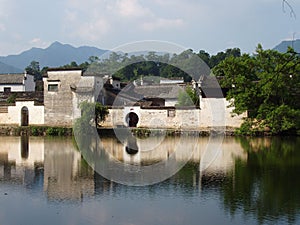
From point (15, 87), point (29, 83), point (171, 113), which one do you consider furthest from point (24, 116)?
point (29, 83)

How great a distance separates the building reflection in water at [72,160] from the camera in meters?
11.8

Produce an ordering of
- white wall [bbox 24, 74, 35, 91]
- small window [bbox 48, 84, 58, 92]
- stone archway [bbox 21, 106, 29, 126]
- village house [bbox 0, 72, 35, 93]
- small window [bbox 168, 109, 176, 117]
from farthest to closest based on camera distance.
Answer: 1. white wall [bbox 24, 74, 35, 91]
2. village house [bbox 0, 72, 35, 93]
3. stone archway [bbox 21, 106, 29, 126]
4. small window [bbox 48, 84, 58, 92]
5. small window [bbox 168, 109, 176, 117]

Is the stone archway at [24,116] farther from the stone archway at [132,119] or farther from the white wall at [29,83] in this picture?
the white wall at [29,83]

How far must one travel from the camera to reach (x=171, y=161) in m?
15.6

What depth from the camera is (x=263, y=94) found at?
75.9 feet

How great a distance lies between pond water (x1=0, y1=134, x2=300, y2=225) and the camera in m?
8.98

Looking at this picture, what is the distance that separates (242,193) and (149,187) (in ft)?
8.34

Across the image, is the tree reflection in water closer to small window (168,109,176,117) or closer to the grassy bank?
small window (168,109,176,117)

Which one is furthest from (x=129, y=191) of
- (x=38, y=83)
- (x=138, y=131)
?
(x=38, y=83)

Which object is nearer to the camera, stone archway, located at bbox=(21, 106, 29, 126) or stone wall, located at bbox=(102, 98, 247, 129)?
stone wall, located at bbox=(102, 98, 247, 129)

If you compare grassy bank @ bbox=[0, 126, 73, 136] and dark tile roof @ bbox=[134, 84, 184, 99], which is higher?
dark tile roof @ bbox=[134, 84, 184, 99]

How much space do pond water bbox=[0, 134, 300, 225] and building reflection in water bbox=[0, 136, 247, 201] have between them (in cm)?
3

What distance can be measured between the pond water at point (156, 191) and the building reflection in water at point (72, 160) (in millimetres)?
28

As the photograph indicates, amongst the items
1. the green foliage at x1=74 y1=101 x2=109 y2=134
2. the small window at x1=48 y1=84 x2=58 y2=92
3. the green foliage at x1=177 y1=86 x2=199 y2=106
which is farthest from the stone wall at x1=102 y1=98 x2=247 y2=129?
the small window at x1=48 y1=84 x2=58 y2=92
